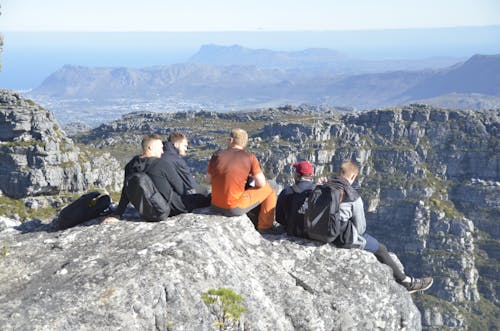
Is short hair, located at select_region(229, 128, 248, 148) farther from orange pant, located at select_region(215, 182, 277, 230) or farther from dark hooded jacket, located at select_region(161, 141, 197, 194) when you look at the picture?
dark hooded jacket, located at select_region(161, 141, 197, 194)

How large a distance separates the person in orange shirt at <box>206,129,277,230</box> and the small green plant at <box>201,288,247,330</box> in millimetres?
3905

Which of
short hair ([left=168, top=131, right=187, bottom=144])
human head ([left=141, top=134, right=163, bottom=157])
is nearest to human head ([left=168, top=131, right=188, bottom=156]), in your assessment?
short hair ([left=168, top=131, right=187, bottom=144])

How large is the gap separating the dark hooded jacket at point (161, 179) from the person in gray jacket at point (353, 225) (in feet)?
15.3

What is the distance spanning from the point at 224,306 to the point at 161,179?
5416 mm

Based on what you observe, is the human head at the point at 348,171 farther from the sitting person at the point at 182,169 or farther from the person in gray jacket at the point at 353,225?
the sitting person at the point at 182,169

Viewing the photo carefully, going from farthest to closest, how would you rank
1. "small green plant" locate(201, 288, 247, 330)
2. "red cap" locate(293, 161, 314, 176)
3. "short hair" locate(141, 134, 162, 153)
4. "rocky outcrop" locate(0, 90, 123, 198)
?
"rocky outcrop" locate(0, 90, 123, 198)
"red cap" locate(293, 161, 314, 176)
"short hair" locate(141, 134, 162, 153)
"small green plant" locate(201, 288, 247, 330)

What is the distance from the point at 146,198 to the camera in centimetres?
1359

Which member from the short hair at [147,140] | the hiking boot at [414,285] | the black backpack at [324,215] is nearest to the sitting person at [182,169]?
the short hair at [147,140]

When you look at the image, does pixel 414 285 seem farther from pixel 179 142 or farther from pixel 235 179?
pixel 179 142

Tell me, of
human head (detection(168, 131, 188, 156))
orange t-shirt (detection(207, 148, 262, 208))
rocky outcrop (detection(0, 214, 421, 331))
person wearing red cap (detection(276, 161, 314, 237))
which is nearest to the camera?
rocky outcrop (detection(0, 214, 421, 331))

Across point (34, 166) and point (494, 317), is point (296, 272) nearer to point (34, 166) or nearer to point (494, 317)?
point (34, 166)

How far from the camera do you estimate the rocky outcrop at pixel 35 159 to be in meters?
118

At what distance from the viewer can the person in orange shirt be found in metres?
14.2

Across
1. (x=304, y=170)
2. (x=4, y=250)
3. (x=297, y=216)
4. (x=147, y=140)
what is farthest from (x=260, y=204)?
(x=4, y=250)
